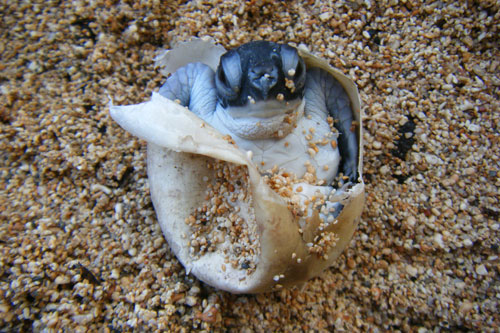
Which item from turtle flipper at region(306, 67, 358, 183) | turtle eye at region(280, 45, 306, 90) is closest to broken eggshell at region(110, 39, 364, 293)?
turtle flipper at region(306, 67, 358, 183)

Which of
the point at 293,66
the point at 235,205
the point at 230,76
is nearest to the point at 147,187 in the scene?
the point at 235,205

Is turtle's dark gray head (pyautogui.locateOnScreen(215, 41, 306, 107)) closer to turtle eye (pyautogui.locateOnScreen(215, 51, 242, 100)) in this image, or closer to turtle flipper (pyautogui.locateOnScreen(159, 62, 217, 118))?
turtle eye (pyautogui.locateOnScreen(215, 51, 242, 100))

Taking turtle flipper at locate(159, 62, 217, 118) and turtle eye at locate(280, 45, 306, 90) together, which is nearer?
turtle eye at locate(280, 45, 306, 90)

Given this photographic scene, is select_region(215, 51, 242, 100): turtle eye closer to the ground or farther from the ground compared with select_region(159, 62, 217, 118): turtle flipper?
farther from the ground

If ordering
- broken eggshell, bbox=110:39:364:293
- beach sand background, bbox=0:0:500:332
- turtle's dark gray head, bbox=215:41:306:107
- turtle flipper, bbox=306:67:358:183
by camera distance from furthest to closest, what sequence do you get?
1. turtle flipper, bbox=306:67:358:183
2. beach sand background, bbox=0:0:500:332
3. turtle's dark gray head, bbox=215:41:306:107
4. broken eggshell, bbox=110:39:364:293

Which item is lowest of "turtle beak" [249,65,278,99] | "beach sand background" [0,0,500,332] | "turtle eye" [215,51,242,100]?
"beach sand background" [0,0,500,332]

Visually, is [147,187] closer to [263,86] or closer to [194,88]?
[194,88]

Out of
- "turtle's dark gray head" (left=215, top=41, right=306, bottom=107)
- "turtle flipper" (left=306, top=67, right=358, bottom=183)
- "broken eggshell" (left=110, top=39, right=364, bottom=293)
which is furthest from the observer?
"turtle flipper" (left=306, top=67, right=358, bottom=183)
